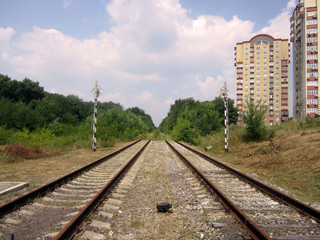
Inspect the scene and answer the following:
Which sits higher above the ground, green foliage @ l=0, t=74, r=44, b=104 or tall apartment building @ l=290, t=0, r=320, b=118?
tall apartment building @ l=290, t=0, r=320, b=118

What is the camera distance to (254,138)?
1588 cm

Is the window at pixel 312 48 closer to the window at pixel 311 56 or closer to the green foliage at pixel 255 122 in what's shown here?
the window at pixel 311 56

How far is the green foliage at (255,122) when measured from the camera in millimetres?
15195

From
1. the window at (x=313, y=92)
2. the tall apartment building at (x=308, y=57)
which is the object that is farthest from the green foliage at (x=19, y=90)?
the window at (x=313, y=92)

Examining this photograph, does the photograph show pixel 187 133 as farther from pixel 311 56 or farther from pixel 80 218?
pixel 311 56

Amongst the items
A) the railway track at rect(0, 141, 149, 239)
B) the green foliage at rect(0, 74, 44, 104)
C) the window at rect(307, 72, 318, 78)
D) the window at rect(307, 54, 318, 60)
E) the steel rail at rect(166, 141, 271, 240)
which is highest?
the window at rect(307, 54, 318, 60)

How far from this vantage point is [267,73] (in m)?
73.3

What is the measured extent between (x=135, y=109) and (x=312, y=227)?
132m

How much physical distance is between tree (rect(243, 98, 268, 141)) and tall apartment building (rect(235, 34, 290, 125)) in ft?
190

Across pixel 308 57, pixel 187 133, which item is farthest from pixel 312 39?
pixel 187 133

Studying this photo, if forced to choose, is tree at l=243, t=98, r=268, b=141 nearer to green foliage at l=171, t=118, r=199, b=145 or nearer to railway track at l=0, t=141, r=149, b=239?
green foliage at l=171, t=118, r=199, b=145

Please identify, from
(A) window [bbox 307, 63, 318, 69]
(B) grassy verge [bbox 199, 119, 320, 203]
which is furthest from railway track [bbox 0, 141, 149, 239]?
(A) window [bbox 307, 63, 318, 69]

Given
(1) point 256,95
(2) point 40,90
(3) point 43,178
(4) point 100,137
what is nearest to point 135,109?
(1) point 256,95

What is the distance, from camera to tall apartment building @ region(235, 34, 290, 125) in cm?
7181
